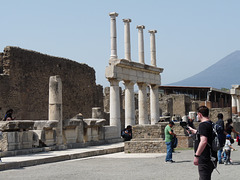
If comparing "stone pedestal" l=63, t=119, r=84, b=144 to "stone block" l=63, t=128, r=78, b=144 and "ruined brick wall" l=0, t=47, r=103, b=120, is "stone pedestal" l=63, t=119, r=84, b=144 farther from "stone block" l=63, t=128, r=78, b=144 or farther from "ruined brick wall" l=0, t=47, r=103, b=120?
"ruined brick wall" l=0, t=47, r=103, b=120

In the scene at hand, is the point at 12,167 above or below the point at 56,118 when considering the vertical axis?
below

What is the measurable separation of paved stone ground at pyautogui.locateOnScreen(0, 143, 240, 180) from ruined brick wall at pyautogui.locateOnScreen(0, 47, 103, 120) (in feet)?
38.3

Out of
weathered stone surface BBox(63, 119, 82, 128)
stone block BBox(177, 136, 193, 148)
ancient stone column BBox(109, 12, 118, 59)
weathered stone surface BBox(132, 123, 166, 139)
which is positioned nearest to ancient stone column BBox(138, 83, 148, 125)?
ancient stone column BBox(109, 12, 118, 59)

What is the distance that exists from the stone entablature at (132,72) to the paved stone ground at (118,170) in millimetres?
7943

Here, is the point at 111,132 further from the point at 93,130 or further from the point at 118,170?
the point at 118,170

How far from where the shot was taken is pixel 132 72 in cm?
2155

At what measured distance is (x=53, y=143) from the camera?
14.7m

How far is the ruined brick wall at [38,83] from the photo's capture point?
23109 mm

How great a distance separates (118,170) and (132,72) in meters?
11.7

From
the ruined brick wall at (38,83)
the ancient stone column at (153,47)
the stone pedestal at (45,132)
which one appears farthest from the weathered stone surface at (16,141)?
the ancient stone column at (153,47)

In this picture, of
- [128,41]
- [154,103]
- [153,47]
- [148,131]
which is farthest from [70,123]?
[153,47]

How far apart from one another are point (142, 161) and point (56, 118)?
4.16 metres

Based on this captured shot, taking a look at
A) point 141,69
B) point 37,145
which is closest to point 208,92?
point 141,69

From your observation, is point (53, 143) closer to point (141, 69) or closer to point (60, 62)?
point (141, 69)
